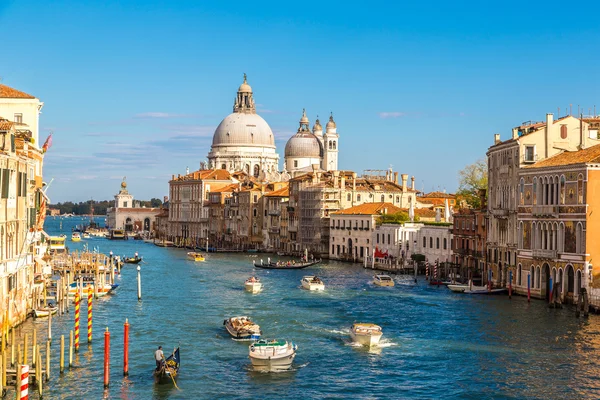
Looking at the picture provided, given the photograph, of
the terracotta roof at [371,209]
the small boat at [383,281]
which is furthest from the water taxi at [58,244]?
the small boat at [383,281]

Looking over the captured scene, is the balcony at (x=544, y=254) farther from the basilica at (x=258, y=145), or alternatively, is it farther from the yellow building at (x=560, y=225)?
the basilica at (x=258, y=145)

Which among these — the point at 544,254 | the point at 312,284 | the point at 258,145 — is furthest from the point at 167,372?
the point at 258,145

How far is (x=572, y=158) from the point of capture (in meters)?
36.5

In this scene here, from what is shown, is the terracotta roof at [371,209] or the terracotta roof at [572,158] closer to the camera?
the terracotta roof at [572,158]

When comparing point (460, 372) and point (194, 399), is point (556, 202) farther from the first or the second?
point (194, 399)

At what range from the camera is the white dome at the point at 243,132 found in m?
128

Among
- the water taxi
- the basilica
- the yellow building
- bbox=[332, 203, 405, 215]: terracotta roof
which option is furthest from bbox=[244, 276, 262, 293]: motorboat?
the basilica

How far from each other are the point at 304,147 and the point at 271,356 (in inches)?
3799

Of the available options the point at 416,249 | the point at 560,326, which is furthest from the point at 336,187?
the point at 560,326

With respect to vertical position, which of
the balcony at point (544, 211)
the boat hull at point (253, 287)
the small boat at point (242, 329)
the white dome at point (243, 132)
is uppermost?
the white dome at point (243, 132)

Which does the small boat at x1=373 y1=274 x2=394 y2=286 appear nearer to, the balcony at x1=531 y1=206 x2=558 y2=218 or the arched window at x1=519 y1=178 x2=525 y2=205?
the arched window at x1=519 y1=178 x2=525 y2=205

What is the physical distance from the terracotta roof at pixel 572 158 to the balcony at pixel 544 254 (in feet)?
10.3

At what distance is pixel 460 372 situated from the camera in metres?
24.8

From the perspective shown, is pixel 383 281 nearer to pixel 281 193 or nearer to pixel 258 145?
pixel 281 193
